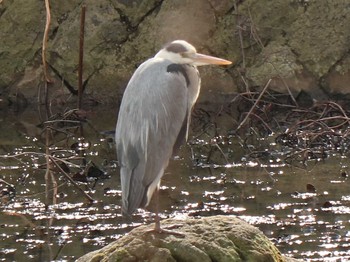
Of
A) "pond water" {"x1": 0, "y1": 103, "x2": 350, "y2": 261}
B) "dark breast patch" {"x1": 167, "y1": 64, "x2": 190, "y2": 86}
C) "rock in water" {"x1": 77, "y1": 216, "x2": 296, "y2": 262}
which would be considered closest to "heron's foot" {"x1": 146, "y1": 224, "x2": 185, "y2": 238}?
"rock in water" {"x1": 77, "y1": 216, "x2": 296, "y2": 262}

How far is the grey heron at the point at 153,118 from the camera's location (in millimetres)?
5781

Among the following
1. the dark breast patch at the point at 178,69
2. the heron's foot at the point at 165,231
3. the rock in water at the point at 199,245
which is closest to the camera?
the rock in water at the point at 199,245

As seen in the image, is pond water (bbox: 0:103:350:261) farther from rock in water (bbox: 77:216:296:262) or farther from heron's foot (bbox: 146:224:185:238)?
heron's foot (bbox: 146:224:185:238)

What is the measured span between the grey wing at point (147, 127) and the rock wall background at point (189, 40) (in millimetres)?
6156

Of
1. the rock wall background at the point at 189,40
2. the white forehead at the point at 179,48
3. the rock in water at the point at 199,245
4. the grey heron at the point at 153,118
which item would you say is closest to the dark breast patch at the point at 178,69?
the grey heron at the point at 153,118

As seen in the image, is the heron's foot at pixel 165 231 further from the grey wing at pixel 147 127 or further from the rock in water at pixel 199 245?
the grey wing at pixel 147 127

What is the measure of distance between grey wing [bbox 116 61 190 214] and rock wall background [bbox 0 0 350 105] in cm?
616

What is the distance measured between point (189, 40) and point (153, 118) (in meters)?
6.99

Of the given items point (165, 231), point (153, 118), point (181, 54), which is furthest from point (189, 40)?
point (165, 231)

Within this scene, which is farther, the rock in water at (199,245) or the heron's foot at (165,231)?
the heron's foot at (165,231)

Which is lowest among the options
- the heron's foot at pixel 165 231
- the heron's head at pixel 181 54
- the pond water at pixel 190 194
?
the pond water at pixel 190 194

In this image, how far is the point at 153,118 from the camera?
19.4ft

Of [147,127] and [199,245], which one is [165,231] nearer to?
[199,245]

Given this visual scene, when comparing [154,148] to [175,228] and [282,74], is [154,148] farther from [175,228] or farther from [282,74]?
[282,74]
